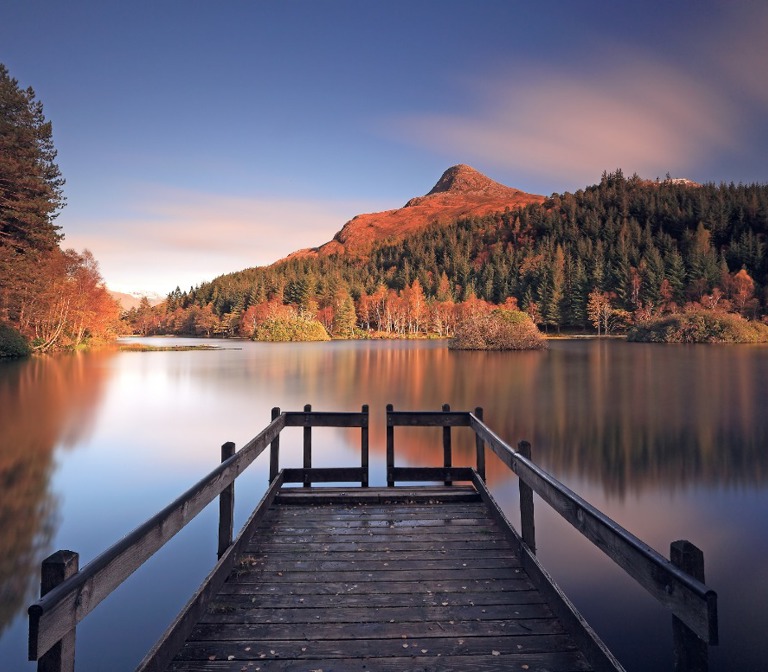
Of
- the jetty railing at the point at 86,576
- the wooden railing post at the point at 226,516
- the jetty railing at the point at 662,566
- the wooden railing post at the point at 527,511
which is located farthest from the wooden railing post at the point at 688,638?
the wooden railing post at the point at 226,516

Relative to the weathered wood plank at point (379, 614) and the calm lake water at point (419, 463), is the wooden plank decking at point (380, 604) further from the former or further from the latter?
the calm lake water at point (419, 463)

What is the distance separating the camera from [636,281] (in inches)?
3531

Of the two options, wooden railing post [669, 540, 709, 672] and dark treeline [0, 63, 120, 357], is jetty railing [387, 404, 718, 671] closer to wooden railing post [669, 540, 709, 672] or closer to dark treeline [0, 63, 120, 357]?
wooden railing post [669, 540, 709, 672]

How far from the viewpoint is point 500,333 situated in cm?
4819

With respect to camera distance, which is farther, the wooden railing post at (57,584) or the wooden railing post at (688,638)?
the wooden railing post at (688,638)

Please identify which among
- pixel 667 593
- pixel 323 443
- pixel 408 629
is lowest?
pixel 323 443

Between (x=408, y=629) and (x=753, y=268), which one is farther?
(x=753, y=268)

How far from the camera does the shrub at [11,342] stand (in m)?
34.0

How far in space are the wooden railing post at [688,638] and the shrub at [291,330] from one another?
261 feet

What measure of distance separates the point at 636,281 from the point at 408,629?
9770 centimetres

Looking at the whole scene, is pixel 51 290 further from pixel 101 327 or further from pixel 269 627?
pixel 269 627

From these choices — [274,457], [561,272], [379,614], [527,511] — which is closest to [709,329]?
[561,272]

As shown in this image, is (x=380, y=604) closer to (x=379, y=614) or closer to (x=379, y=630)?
(x=379, y=614)

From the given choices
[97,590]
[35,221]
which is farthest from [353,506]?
[35,221]
